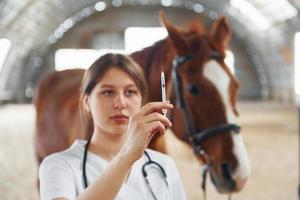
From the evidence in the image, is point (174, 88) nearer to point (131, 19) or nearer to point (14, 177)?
point (131, 19)

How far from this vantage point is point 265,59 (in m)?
0.64

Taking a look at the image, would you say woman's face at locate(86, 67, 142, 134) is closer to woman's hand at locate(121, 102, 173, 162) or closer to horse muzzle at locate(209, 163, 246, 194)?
woman's hand at locate(121, 102, 173, 162)

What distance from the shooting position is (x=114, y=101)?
0.88 feet

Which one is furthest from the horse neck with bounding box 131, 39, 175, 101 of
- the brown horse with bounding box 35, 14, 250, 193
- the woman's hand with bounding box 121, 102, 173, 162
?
the woman's hand with bounding box 121, 102, 173, 162

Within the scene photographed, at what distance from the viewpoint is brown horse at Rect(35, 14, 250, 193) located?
46cm

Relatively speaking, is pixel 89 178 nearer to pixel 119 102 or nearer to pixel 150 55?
pixel 119 102

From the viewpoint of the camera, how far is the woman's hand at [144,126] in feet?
0.72

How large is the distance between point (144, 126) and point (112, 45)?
31 cm

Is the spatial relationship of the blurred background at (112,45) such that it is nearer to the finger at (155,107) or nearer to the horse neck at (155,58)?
the horse neck at (155,58)

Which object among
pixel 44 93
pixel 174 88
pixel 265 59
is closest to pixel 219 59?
pixel 174 88

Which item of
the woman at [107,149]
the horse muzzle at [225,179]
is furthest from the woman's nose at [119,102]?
the horse muzzle at [225,179]

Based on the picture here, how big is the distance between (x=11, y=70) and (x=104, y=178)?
1.03 ft

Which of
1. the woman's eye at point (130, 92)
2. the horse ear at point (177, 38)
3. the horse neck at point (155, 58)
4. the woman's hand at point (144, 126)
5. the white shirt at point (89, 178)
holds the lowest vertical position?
the white shirt at point (89, 178)

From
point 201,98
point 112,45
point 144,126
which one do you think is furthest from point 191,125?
point 144,126
